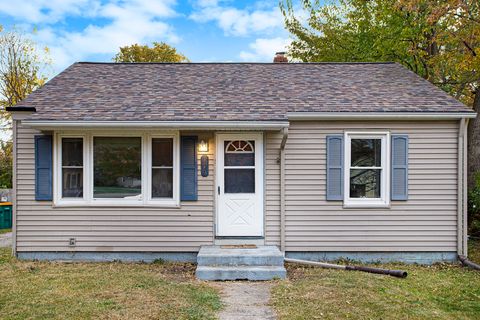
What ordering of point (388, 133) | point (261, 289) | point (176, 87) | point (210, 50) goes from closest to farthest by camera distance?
point (261, 289) → point (388, 133) → point (176, 87) → point (210, 50)

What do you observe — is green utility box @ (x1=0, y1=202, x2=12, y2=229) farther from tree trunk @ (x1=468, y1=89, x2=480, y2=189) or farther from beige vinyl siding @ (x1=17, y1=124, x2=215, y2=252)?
tree trunk @ (x1=468, y1=89, x2=480, y2=189)

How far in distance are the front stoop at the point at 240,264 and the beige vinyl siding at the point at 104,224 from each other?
0.64 m

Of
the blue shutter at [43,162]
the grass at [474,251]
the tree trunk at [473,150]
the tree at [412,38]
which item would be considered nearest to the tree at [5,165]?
the blue shutter at [43,162]

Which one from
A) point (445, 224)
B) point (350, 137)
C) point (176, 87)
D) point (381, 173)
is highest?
point (176, 87)

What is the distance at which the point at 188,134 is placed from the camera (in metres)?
6.86

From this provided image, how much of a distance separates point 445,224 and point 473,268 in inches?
34.1

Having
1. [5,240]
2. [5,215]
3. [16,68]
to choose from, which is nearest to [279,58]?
[5,240]

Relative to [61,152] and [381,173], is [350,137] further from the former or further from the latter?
[61,152]

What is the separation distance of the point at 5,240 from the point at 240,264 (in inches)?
275

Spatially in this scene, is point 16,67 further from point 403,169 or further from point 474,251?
point 474,251

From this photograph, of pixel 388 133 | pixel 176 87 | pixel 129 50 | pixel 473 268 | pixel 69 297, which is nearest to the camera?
pixel 69 297

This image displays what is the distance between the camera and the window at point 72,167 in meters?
6.90

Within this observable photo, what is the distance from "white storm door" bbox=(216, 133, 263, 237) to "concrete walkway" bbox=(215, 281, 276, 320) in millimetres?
1402

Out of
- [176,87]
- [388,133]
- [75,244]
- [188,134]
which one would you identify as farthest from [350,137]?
[75,244]
